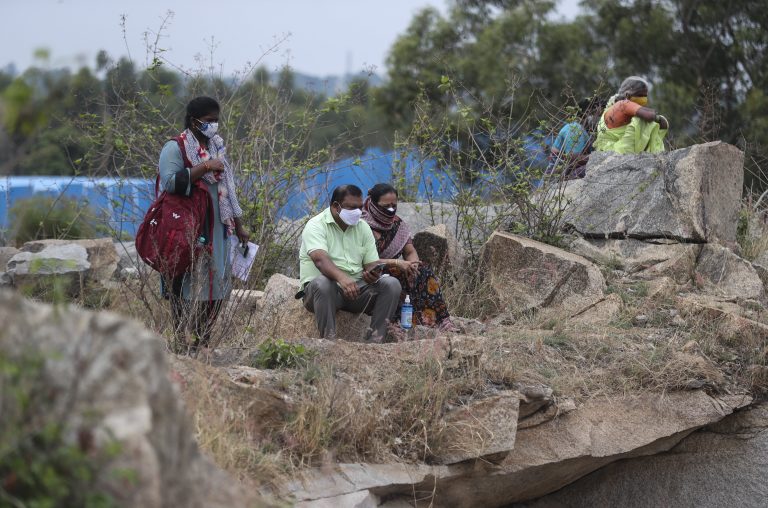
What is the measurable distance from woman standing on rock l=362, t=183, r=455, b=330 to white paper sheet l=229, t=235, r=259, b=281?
940 mm

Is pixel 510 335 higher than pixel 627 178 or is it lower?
lower

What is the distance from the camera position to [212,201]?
6.23 meters

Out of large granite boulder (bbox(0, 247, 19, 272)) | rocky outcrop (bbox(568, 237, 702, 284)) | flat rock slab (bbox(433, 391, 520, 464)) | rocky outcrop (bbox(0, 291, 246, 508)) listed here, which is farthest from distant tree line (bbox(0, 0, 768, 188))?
rocky outcrop (bbox(0, 291, 246, 508))

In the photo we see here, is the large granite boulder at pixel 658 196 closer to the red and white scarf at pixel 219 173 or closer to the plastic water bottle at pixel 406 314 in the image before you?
the plastic water bottle at pixel 406 314

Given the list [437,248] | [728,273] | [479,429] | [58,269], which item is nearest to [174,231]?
[58,269]

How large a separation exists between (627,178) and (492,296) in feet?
6.04

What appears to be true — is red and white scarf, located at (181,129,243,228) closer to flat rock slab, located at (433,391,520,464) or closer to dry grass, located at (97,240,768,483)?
dry grass, located at (97,240,768,483)

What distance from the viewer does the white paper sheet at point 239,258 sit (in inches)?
251

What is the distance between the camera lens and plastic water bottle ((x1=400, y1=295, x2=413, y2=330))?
669cm

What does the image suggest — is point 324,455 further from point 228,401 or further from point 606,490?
point 606,490

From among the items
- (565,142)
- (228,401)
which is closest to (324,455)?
(228,401)

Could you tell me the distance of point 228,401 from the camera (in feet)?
15.7

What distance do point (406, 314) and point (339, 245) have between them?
0.61m

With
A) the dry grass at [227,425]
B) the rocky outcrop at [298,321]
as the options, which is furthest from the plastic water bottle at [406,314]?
the dry grass at [227,425]
